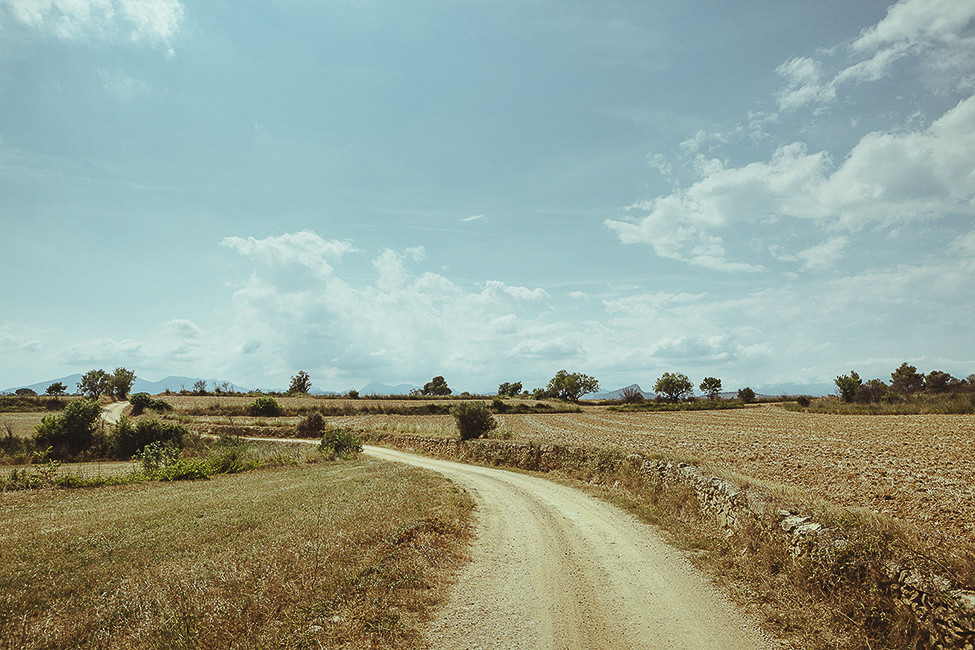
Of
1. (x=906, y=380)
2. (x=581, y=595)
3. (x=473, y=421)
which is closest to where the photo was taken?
(x=581, y=595)

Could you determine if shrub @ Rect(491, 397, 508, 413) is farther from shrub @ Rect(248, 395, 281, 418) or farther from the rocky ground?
the rocky ground

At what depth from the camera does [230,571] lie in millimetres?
9781

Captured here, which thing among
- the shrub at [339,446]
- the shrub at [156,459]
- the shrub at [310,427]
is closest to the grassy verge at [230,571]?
the shrub at [156,459]

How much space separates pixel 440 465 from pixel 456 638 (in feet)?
93.4

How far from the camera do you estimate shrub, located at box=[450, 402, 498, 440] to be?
4175cm

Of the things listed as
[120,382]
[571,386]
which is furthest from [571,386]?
[120,382]

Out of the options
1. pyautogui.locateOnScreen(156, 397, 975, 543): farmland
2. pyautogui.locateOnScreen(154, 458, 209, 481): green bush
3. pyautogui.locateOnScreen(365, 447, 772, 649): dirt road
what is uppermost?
pyautogui.locateOnScreen(156, 397, 975, 543): farmland

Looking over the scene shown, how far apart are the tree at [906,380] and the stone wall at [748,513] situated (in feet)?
353

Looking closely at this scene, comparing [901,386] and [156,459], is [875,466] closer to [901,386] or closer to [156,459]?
[156,459]

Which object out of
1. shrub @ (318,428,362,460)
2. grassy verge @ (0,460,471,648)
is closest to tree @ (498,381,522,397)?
shrub @ (318,428,362,460)

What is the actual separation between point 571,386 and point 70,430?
130 m

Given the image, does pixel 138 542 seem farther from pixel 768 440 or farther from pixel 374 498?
→ pixel 768 440

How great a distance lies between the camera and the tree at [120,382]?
424ft

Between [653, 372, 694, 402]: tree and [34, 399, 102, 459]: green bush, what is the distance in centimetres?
15519
